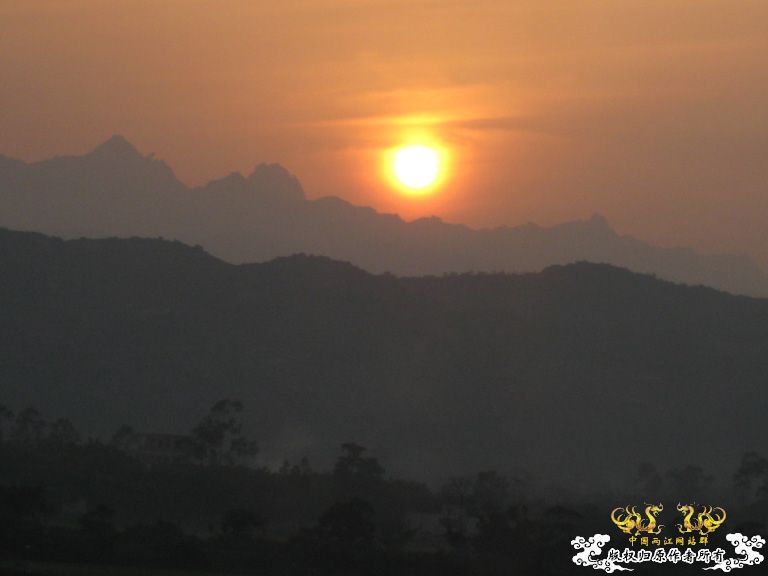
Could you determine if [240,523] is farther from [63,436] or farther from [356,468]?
[63,436]

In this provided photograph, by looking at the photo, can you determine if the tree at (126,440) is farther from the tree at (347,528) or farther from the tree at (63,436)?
the tree at (347,528)

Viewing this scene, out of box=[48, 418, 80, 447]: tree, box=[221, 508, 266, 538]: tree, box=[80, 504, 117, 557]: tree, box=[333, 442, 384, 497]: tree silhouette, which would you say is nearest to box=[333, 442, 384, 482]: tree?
box=[333, 442, 384, 497]: tree silhouette

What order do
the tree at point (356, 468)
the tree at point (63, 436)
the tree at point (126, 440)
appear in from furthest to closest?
the tree at point (126, 440), the tree at point (63, 436), the tree at point (356, 468)

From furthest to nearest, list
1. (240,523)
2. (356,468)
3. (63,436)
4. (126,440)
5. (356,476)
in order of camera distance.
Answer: (126,440) < (63,436) < (356,468) < (356,476) < (240,523)

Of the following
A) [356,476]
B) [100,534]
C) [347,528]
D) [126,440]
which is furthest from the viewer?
[126,440]

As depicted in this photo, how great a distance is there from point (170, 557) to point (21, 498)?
40.6 ft

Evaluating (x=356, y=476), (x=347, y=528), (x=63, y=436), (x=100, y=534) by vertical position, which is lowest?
(x=100, y=534)

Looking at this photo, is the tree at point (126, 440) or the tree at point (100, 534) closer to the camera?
the tree at point (100, 534)

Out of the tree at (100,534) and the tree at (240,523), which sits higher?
the tree at (240,523)

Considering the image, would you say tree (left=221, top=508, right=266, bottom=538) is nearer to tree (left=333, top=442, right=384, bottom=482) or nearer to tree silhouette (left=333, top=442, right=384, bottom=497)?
tree silhouette (left=333, top=442, right=384, bottom=497)

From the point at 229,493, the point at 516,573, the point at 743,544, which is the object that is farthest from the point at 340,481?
the point at 743,544

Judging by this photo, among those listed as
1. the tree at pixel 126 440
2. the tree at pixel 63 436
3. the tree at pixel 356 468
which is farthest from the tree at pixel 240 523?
the tree at pixel 126 440

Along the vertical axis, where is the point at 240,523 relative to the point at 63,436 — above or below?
below

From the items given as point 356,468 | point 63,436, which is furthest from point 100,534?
point 63,436
